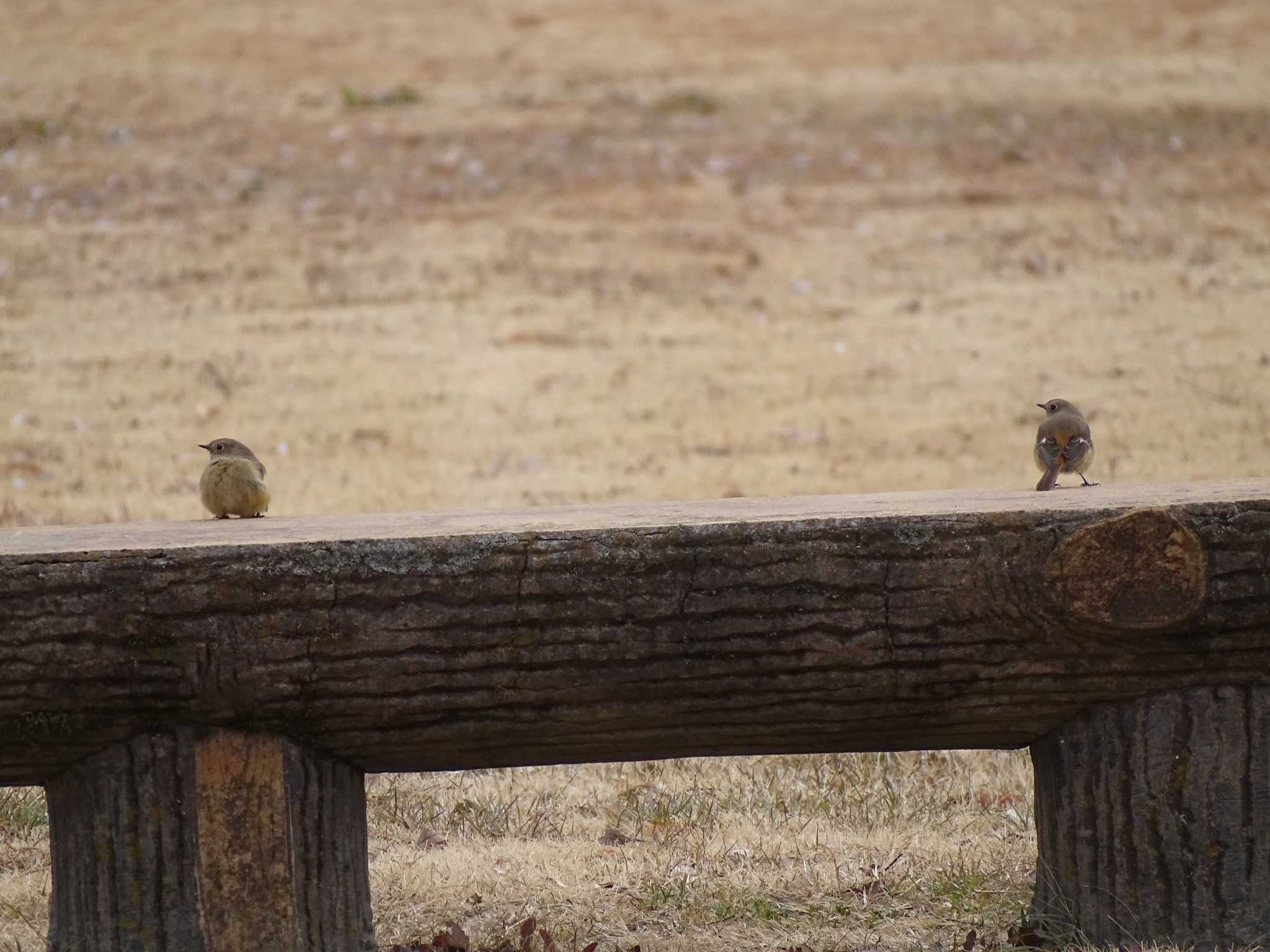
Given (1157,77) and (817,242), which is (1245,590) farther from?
(1157,77)

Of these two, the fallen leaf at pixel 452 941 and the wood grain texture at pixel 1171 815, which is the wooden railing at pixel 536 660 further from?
the fallen leaf at pixel 452 941

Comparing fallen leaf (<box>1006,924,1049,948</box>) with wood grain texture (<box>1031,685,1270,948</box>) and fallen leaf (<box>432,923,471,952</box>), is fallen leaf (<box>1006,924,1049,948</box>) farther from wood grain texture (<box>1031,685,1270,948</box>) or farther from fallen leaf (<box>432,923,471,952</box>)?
fallen leaf (<box>432,923,471,952</box>)

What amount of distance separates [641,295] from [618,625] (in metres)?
11.3

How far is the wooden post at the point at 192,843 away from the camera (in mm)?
3066

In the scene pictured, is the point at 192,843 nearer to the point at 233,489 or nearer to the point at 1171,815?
the point at 233,489

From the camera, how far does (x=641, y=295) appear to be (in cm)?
1422

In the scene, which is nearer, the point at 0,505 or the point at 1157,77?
the point at 0,505

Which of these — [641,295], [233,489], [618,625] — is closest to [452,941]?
[618,625]

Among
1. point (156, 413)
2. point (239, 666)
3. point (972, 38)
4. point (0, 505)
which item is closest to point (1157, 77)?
point (972, 38)

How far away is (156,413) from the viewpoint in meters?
11.5

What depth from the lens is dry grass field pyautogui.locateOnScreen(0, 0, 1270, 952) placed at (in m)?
4.57

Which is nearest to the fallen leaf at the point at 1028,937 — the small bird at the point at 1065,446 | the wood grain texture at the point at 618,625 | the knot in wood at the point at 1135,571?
the wood grain texture at the point at 618,625

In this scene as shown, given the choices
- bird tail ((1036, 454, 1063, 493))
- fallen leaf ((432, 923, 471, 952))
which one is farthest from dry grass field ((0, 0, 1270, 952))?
bird tail ((1036, 454, 1063, 493))

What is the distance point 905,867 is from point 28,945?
224 cm
